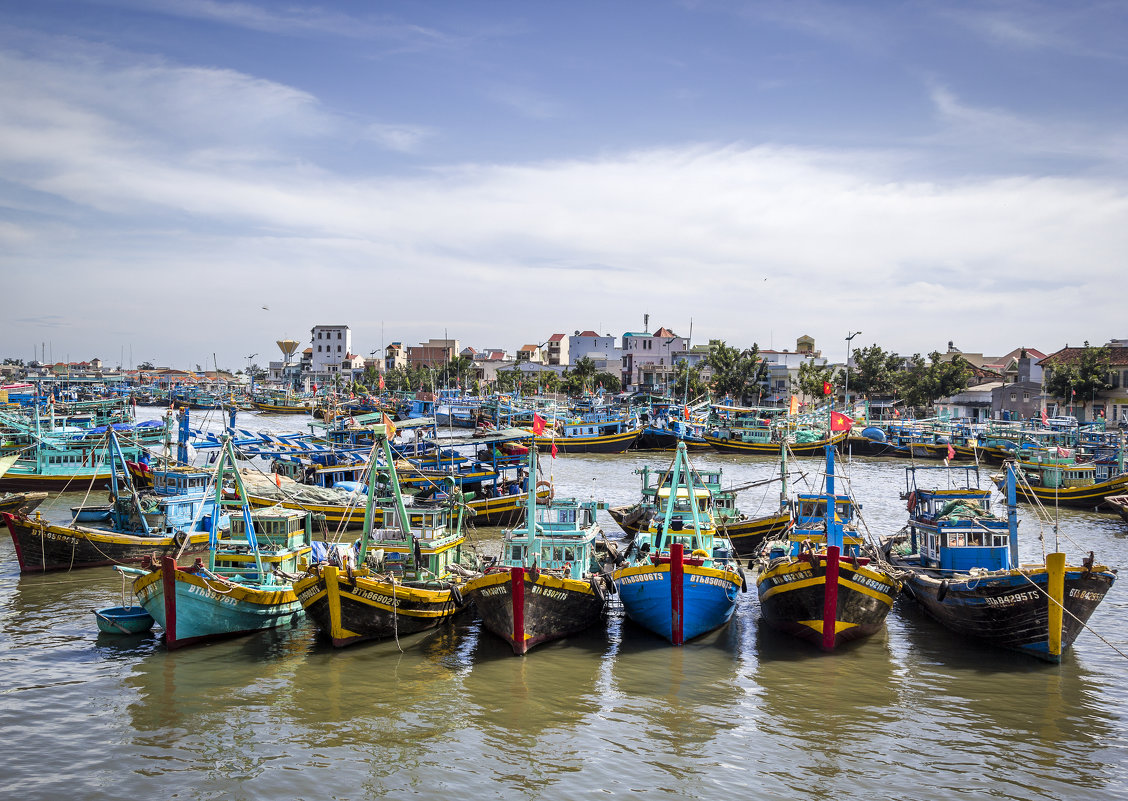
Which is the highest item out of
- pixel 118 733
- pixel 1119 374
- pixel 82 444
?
pixel 1119 374

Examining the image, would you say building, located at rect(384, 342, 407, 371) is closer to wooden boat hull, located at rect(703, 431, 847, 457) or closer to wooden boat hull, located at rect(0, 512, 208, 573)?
wooden boat hull, located at rect(703, 431, 847, 457)

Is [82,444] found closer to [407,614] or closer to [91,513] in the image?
[91,513]

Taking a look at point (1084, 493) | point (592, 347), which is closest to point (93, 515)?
point (1084, 493)

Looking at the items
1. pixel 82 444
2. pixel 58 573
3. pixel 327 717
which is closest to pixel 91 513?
pixel 58 573

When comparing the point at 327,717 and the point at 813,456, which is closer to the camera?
the point at 327,717

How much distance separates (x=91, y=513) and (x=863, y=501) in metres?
40.2

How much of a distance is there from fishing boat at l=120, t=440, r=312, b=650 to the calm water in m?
0.58

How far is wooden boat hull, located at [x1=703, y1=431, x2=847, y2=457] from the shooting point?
76.8m

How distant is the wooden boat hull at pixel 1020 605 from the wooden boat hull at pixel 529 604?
9.76 meters

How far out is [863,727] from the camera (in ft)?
58.1

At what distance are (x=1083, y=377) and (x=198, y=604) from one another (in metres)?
85.8

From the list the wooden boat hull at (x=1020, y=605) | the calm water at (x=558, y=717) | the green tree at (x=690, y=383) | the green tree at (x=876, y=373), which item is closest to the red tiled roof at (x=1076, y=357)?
the green tree at (x=876, y=373)

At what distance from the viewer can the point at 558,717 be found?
18094 millimetres

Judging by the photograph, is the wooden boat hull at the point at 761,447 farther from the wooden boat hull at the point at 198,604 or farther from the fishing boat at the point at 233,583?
the wooden boat hull at the point at 198,604
